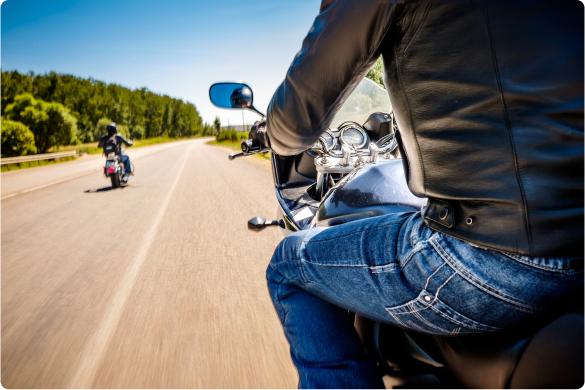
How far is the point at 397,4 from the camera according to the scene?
800 mm

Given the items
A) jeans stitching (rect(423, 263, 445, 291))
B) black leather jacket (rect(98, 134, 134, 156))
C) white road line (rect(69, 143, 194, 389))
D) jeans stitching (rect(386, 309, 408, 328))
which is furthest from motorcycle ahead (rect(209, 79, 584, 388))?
black leather jacket (rect(98, 134, 134, 156))

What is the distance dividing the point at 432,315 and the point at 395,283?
12 centimetres

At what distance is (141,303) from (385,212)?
8.06ft

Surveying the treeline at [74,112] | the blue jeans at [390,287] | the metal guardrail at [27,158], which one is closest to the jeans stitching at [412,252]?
the blue jeans at [390,287]

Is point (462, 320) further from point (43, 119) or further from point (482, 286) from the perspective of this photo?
point (43, 119)

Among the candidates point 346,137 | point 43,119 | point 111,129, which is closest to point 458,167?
point 346,137

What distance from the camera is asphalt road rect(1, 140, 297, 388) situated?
2.14 meters

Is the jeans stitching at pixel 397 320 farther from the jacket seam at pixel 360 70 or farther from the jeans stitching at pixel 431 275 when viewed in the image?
the jacket seam at pixel 360 70

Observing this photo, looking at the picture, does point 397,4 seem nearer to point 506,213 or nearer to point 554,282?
point 506,213

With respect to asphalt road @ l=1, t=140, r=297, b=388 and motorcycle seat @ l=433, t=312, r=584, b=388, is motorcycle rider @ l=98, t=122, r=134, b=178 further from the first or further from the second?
motorcycle seat @ l=433, t=312, r=584, b=388

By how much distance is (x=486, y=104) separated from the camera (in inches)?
28.7

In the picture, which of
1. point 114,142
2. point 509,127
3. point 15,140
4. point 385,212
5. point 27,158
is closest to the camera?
point 509,127

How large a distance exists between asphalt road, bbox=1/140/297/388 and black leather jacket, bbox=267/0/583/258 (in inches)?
64.7

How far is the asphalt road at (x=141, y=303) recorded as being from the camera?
2.14m
